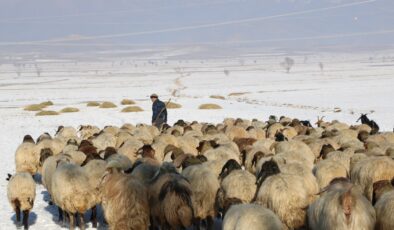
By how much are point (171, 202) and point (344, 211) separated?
300cm

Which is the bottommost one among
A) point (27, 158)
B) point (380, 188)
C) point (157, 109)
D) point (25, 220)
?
point (25, 220)

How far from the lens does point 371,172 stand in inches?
407

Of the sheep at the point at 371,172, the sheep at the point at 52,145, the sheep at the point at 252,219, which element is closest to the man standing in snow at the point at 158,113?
the sheep at the point at 52,145

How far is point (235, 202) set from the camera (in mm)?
9086

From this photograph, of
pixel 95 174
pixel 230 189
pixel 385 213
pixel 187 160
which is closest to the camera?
pixel 385 213

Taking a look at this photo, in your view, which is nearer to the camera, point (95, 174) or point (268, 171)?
point (268, 171)

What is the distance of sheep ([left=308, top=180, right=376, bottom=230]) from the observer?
7.66 m

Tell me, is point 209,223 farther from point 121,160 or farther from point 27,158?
point 27,158

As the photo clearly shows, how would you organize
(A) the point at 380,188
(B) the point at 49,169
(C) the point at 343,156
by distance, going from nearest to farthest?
1. (A) the point at 380,188
2. (C) the point at 343,156
3. (B) the point at 49,169

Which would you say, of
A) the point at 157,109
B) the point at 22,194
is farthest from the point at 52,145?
the point at 157,109

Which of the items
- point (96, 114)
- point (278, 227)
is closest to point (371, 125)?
point (278, 227)

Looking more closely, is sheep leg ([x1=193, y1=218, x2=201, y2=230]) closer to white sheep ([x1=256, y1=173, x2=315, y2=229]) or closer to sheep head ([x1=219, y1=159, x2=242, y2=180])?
sheep head ([x1=219, y1=159, x2=242, y2=180])

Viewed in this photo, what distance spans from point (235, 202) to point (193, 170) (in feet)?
6.57

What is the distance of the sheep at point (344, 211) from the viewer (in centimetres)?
766
